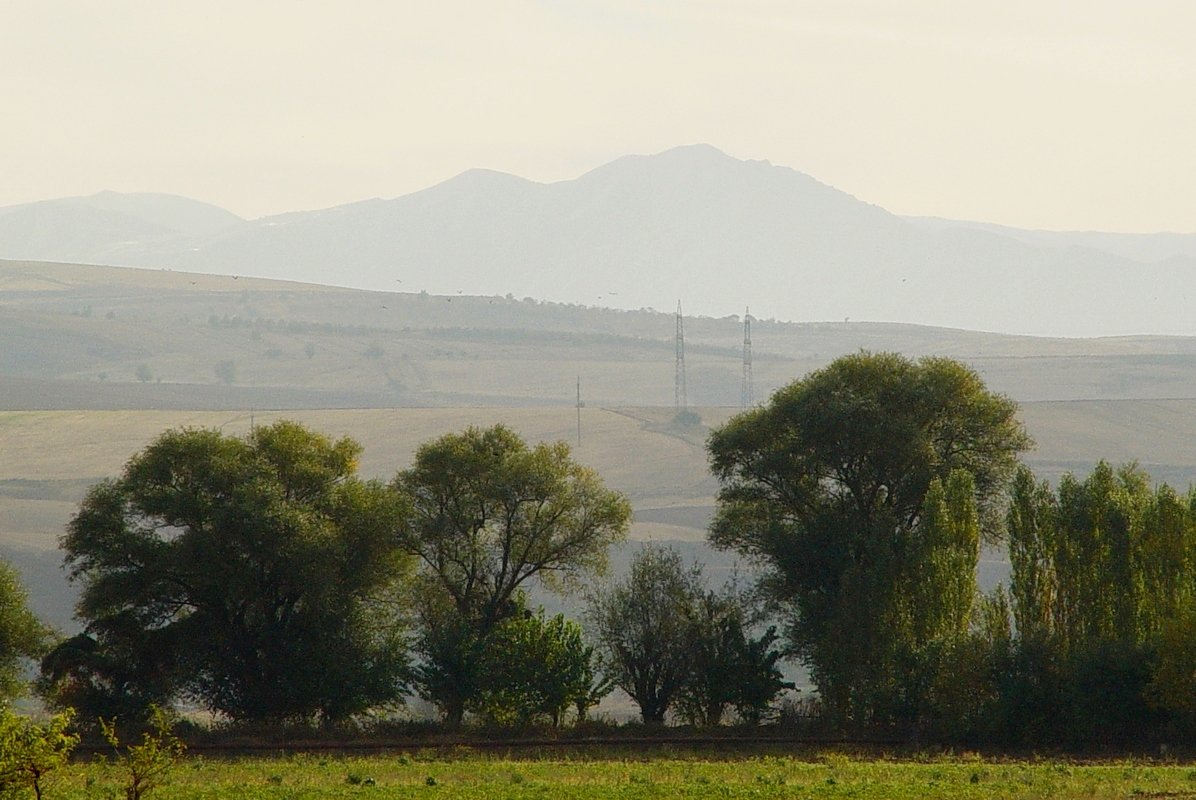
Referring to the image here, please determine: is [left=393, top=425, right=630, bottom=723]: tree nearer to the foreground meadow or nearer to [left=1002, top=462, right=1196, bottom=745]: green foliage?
the foreground meadow

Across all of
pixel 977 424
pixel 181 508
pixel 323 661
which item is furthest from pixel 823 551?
pixel 181 508

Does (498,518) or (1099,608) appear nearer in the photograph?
(1099,608)

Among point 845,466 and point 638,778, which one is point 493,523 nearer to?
point 845,466

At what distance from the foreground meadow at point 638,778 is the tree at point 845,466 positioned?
1350 centimetres

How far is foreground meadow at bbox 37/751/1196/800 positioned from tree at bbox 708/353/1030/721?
13502 mm

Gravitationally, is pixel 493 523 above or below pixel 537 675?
above

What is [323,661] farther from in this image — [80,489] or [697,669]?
[80,489]

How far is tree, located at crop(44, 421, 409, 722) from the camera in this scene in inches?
2029

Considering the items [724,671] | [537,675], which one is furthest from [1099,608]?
[537,675]

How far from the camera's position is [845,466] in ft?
187

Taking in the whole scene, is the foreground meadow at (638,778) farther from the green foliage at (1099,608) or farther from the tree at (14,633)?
the tree at (14,633)

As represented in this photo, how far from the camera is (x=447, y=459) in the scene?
2199 inches

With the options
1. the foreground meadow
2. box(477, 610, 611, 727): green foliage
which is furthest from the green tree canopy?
the foreground meadow

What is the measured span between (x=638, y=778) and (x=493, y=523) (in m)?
21.2
